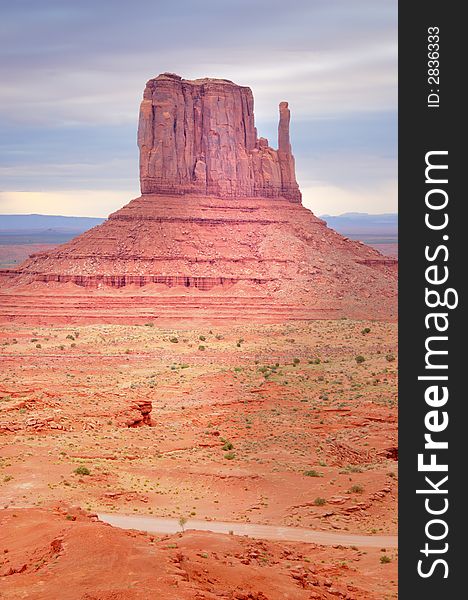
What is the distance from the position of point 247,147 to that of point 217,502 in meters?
93.1

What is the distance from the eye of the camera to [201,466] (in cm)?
3816

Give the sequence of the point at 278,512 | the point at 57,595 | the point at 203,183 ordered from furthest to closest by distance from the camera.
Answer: the point at 203,183 < the point at 278,512 < the point at 57,595

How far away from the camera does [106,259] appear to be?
110 meters

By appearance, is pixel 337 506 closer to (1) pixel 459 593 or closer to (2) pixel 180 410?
(1) pixel 459 593

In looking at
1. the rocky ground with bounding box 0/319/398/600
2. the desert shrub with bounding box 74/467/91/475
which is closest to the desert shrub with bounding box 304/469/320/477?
the rocky ground with bounding box 0/319/398/600

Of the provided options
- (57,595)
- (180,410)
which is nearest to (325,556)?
(57,595)

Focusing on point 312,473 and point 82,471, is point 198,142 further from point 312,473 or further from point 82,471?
point 82,471

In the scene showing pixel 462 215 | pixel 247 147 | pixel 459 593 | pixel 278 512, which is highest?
pixel 247 147

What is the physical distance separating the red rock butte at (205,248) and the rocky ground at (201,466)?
987 inches

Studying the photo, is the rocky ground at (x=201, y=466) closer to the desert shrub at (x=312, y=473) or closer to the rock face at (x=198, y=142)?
the desert shrub at (x=312, y=473)

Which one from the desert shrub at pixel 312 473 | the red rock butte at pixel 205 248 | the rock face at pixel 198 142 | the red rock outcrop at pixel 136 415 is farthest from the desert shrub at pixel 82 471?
the rock face at pixel 198 142

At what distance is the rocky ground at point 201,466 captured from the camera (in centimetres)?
2122

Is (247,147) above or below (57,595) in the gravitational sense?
above

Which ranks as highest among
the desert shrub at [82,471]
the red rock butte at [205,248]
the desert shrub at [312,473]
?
the red rock butte at [205,248]
